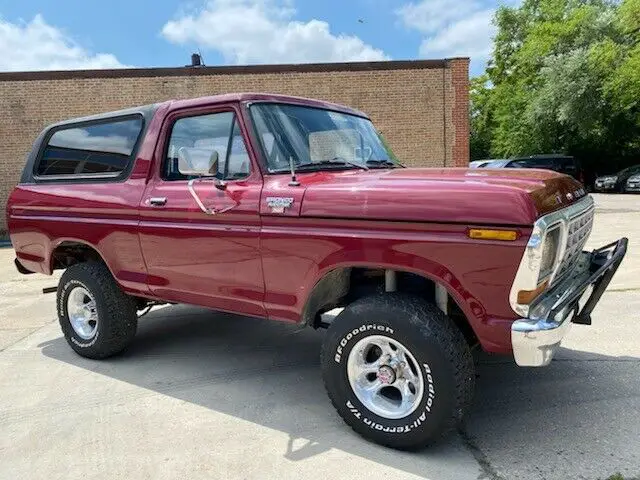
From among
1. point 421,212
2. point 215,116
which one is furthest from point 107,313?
point 421,212

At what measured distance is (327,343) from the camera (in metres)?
3.14

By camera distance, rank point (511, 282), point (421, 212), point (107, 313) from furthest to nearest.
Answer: point (107, 313), point (421, 212), point (511, 282)

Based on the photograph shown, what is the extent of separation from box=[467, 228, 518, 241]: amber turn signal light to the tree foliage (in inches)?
973

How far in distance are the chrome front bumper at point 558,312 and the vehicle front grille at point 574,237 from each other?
66 millimetres

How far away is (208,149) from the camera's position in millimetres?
3705

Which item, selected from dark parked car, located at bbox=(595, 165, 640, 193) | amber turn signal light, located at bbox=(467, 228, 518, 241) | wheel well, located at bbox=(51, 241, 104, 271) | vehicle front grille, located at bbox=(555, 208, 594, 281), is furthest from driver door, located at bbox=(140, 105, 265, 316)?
dark parked car, located at bbox=(595, 165, 640, 193)

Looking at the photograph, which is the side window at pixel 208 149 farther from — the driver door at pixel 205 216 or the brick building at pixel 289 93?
the brick building at pixel 289 93

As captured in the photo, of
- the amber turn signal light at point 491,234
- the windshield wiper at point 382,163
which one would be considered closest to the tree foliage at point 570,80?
the windshield wiper at point 382,163

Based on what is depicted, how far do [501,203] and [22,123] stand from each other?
Answer: 15761 millimetres

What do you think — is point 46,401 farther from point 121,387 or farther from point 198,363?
point 198,363

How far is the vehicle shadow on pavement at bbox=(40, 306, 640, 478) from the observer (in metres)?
2.94

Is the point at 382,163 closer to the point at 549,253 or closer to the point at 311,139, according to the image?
the point at 311,139

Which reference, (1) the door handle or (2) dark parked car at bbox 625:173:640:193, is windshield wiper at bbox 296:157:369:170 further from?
(2) dark parked car at bbox 625:173:640:193

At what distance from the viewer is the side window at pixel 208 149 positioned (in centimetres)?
338
